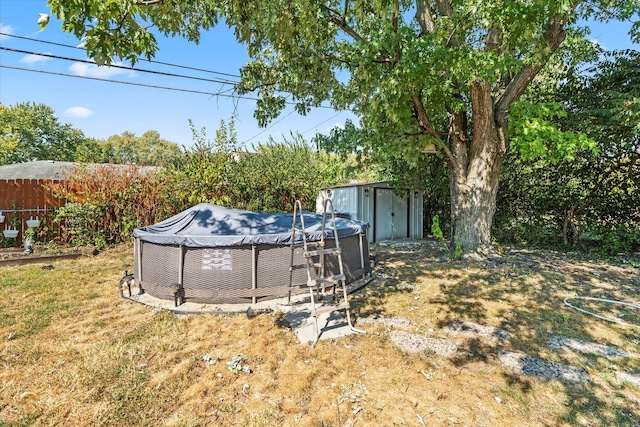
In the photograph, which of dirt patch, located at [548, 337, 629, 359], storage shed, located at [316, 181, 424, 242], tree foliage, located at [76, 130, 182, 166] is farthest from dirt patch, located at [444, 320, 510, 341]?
tree foliage, located at [76, 130, 182, 166]

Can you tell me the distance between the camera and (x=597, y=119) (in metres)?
6.70

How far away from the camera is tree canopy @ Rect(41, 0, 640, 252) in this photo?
3.22 m

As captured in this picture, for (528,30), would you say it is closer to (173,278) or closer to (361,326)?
(361,326)

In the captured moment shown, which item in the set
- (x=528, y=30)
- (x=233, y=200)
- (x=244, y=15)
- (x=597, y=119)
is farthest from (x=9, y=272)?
(x=597, y=119)

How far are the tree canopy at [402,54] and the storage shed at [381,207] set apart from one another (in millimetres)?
2668

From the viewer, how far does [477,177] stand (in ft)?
22.1

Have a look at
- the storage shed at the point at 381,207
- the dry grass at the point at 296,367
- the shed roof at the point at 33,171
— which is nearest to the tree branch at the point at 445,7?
the storage shed at the point at 381,207

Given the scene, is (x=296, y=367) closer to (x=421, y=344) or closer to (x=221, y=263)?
(x=421, y=344)

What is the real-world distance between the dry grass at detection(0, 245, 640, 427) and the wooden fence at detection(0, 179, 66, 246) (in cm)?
414

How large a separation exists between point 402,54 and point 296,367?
5.27 meters

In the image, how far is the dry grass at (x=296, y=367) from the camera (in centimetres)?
226

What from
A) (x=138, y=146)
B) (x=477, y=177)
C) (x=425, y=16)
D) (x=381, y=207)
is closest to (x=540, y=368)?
(x=477, y=177)

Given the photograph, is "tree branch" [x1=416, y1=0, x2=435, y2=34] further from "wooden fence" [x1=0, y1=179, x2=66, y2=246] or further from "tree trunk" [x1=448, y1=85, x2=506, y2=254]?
"wooden fence" [x1=0, y1=179, x2=66, y2=246]

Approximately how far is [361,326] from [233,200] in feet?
21.1
